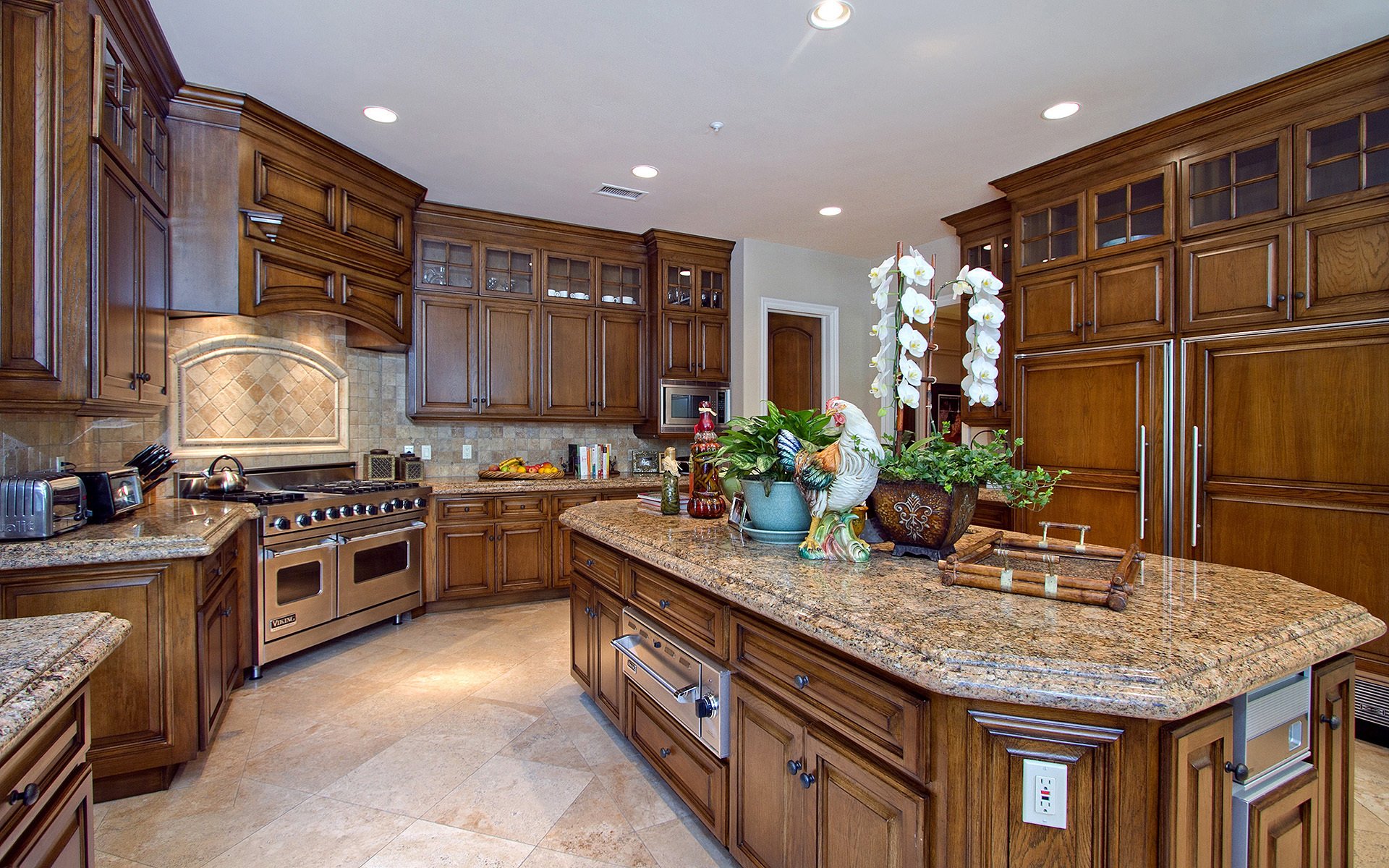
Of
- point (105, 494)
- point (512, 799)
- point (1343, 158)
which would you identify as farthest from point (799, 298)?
point (105, 494)

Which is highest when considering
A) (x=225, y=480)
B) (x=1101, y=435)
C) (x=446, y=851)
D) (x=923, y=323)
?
(x=923, y=323)

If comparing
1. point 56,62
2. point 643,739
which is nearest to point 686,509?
point 643,739

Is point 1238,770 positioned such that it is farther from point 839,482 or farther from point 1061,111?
point 1061,111

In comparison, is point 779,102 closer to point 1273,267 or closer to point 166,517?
point 1273,267

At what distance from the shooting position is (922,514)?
5.58 ft

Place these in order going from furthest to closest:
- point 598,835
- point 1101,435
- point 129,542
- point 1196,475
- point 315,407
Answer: point 315,407, point 1101,435, point 1196,475, point 129,542, point 598,835

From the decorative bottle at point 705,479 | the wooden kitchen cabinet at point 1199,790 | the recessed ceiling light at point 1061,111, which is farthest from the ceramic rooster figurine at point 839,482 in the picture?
the recessed ceiling light at point 1061,111

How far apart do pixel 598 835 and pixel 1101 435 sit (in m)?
3.16

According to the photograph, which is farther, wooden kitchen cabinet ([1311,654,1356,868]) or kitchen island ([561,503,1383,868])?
wooden kitchen cabinet ([1311,654,1356,868])

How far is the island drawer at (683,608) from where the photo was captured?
174 cm

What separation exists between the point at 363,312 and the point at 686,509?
104 inches

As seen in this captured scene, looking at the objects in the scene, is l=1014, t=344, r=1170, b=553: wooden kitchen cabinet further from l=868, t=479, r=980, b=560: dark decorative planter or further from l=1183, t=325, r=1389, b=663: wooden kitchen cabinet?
l=868, t=479, r=980, b=560: dark decorative planter

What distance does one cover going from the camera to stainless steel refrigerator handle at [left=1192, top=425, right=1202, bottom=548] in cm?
313

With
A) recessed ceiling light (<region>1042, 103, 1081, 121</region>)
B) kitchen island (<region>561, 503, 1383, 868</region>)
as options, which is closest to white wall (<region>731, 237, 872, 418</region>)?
recessed ceiling light (<region>1042, 103, 1081, 121</region>)
